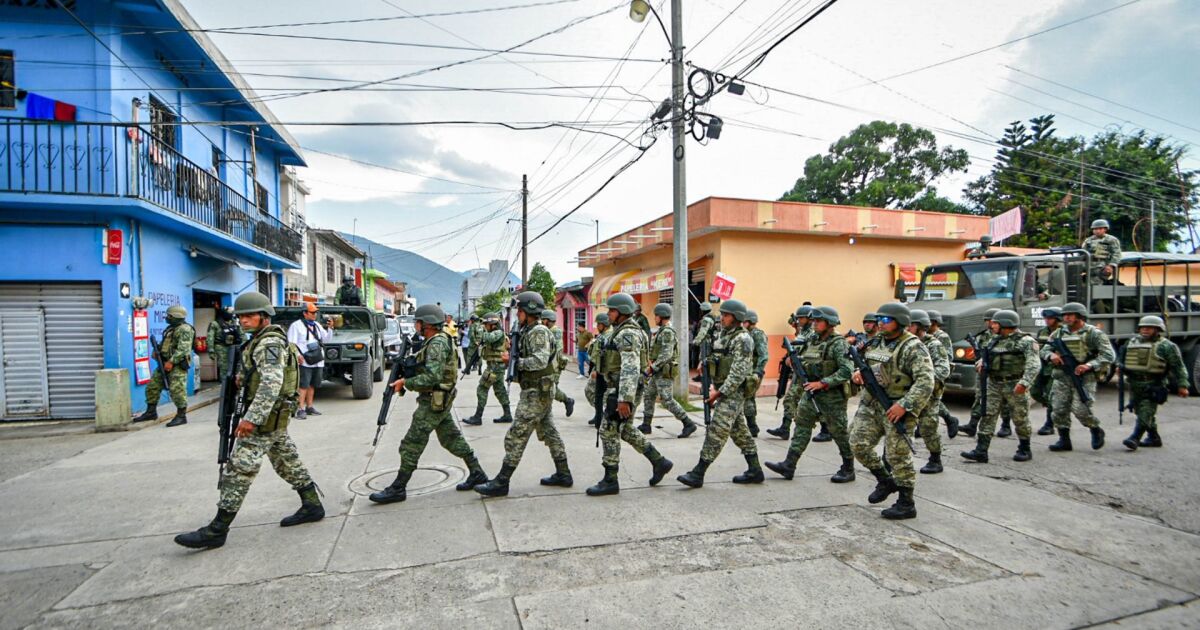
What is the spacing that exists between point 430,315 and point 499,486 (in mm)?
1601

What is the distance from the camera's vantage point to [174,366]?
8.25 m

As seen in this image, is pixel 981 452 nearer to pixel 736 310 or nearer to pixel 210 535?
pixel 736 310

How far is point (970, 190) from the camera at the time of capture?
33938mm

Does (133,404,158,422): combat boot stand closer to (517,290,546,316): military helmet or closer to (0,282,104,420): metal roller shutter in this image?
(0,282,104,420): metal roller shutter

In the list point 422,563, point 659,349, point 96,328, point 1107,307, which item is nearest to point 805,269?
point 1107,307

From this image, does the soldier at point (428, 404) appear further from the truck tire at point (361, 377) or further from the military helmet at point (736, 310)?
the truck tire at point (361, 377)

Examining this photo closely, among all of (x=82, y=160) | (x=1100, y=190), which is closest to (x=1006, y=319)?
(x=82, y=160)

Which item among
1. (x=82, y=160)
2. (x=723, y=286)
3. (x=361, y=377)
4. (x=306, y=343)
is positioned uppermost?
(x=82, y=160)

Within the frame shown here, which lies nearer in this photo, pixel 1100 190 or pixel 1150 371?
pixel 1150 371

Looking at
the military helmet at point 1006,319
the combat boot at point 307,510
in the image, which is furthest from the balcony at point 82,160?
the military helmet at point 1006,319

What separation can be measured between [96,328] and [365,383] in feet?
13.6

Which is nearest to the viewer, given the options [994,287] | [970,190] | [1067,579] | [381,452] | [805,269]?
[1067,579]

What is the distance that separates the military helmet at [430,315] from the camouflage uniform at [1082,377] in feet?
23.4

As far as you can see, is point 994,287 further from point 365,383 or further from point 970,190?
point 970,190
